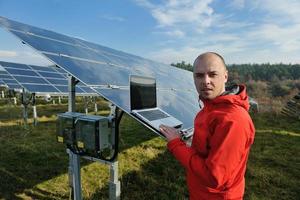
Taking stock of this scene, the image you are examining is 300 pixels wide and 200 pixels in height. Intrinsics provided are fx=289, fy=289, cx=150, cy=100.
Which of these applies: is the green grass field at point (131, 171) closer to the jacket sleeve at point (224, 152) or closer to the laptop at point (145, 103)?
the laptop at point (145, 103)

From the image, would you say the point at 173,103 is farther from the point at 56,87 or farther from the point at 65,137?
the point at 56,87

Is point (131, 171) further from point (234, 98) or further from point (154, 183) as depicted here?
point (234, 98)

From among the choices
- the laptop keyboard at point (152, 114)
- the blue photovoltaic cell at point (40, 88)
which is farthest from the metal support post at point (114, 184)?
the blue photovoltaic cell at point (40, 88)

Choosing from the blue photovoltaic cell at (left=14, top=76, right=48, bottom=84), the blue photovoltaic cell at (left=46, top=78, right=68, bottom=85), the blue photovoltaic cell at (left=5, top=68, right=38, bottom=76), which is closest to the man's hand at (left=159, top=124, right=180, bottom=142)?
the blue photovoltaic cell at (left=14, top=76, right=48, bottom=84)

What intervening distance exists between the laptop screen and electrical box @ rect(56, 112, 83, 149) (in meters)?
0.86

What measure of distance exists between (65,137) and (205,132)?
2.37 meters

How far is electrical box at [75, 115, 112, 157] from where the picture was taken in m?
3.65

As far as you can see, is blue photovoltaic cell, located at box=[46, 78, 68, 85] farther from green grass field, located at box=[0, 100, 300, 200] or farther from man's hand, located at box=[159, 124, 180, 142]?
man's hand, located at box=[159, 124, 180, 142]

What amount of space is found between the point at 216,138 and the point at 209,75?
0.54 m

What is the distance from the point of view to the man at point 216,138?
6.53ft

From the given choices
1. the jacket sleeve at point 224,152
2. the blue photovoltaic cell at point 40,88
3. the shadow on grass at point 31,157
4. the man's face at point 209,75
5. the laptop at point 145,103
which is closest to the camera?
the jacket sleeve at point 224,152

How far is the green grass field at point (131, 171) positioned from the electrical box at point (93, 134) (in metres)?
2.02

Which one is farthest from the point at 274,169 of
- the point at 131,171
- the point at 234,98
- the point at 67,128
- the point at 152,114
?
the point at 234,98

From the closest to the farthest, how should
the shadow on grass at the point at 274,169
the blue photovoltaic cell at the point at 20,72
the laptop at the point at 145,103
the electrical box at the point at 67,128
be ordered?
1. the laptop at the point at 145,103
2. the electrical box at the point at 67,128
3. the shadow on grass at the point at 274,169
4. the blue photovoltaic cell at the point at 20,72
